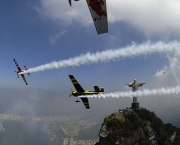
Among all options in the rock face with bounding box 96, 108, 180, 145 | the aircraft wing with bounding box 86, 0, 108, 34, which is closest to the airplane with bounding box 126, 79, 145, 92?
the rock face with bounding box 96, 108, 180, 145

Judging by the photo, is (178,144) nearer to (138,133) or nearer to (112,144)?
(138,133)

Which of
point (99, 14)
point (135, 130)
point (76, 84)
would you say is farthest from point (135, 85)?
point (99, 14)

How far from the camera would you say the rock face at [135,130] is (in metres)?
111

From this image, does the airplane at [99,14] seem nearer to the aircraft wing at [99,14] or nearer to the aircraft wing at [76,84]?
the aircraft wing at [99,14]

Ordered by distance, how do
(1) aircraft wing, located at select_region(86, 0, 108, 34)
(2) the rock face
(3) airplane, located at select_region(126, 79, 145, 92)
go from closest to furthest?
(1) aircraft wing, located at select_region(86, 0, 108, 34), (2) the rock face, (3) airplane, located at select_region(126, 79, 145, 92)

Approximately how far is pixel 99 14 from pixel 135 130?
99312mm

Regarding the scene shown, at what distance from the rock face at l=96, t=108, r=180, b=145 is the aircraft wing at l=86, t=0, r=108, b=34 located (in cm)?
9094

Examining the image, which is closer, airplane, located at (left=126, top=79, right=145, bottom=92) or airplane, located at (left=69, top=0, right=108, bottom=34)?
airplane, located at (left=69, top=0, right=108, bottom=34)

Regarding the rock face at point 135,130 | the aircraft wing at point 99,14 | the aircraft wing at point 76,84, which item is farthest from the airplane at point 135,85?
the aircraft wing at point 99,14

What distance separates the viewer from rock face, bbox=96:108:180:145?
111 meters

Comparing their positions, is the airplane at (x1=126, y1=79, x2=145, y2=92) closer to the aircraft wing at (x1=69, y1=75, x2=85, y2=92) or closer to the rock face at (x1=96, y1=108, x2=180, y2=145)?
the rock face at (x1=96, y1=108, x2=180, y2=145)

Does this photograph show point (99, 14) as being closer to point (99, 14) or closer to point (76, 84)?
point (99, 14)

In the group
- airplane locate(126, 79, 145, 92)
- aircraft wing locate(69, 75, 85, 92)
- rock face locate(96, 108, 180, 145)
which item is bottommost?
rock face locate(96, 108, 180, 145)

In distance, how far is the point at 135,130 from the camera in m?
116
